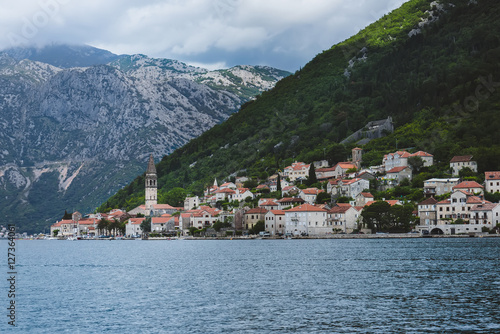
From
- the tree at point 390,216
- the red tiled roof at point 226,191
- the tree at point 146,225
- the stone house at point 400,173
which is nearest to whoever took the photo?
the tree at point 390,216

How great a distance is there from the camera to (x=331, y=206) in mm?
121500

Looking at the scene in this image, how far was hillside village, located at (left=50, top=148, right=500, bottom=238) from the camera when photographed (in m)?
104

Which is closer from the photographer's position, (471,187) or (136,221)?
(471,187)

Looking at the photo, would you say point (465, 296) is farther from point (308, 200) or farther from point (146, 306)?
point (308, 200)

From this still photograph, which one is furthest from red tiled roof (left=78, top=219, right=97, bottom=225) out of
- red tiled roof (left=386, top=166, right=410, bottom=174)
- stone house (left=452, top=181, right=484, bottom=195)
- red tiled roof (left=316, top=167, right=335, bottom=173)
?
stone house (left=452, top=181, right=484, bottom=195)

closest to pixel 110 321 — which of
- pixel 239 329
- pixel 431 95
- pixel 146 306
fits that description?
pixel 146 306

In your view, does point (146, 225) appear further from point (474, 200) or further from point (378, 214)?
point (474, 200)

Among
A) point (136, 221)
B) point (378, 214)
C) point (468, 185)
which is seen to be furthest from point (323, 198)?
point (136, 221)

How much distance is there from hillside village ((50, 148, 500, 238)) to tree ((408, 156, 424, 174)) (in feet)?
0.37

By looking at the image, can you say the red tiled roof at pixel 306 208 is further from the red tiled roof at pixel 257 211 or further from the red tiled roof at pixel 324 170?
the red tiled roof at pixel 324 170

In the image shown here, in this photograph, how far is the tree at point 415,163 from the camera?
127 metres

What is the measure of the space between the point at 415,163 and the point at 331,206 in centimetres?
1973

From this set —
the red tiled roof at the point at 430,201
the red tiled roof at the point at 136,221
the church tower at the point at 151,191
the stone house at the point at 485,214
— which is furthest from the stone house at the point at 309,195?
the church tower at the point at 151,191

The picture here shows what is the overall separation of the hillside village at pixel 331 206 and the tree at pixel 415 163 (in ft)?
0.37
